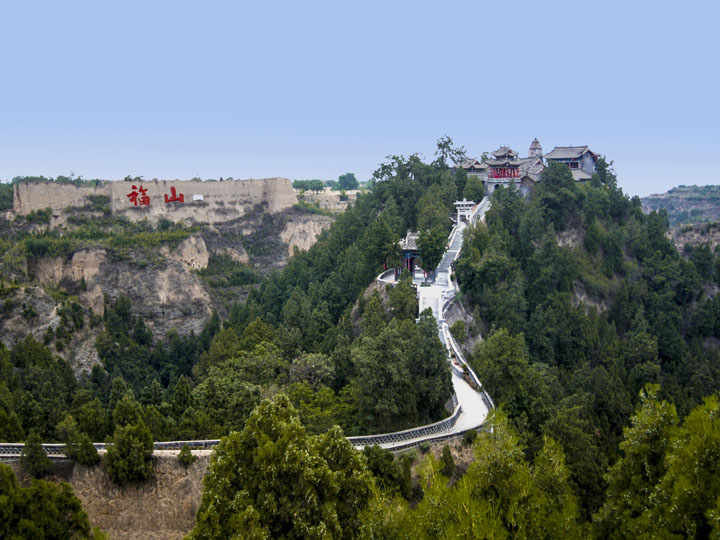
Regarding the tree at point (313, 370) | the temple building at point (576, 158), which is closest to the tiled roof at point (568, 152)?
the temple building at point (576, 158)

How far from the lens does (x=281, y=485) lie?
54.3 ft

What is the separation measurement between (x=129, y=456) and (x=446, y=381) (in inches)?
474

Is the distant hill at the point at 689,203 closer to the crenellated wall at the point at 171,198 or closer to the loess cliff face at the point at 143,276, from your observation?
the crenellated wall at the point at 171,198

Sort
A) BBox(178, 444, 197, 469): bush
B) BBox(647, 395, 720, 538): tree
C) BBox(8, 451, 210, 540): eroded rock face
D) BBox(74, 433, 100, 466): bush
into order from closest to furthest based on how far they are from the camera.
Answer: BBox(647, 395, 720, 538): tree < BBox(8, 451, 210, 540): eroded rock face < BBox(74, 433, 100, 466): bush < BBox(178, 444, 197, 469): bush

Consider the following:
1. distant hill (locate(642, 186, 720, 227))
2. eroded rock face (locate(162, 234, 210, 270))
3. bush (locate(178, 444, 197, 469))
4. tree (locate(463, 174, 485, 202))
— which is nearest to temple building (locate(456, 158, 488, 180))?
tree (locate(463, 174, 485, 202))

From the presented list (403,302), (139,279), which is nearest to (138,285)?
(139,279)

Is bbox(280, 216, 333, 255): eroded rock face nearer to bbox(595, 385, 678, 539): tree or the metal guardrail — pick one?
the metal guardrail

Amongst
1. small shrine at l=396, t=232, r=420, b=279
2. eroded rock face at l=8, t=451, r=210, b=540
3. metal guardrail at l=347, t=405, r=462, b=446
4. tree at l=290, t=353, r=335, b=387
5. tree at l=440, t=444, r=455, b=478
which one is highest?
small shrine at l=396, t=232, r=420, b=279

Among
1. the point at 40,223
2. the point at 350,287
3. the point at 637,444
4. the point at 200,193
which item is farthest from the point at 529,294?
the point at 40,223

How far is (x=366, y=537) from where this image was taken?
49.3 feet

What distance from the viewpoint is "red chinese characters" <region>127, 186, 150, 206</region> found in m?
71.8

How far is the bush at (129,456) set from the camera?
2091cm

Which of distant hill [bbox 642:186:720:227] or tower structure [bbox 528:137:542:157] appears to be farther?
distant hill [bbox 642:186:720:227]

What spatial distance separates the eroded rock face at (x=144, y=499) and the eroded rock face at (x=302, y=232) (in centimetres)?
5516
